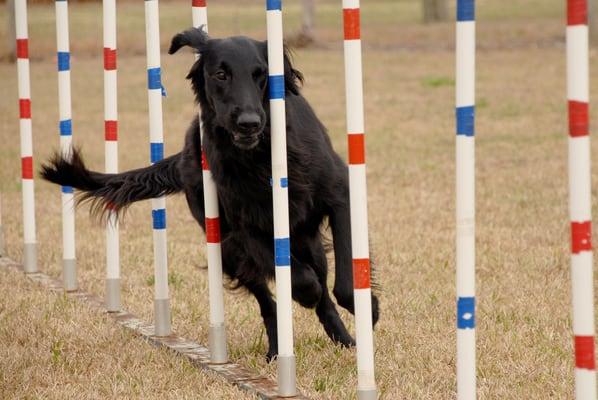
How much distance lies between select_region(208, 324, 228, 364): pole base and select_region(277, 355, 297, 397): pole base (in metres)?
0.60

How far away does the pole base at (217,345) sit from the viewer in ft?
14.8

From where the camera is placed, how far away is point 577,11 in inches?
97.3

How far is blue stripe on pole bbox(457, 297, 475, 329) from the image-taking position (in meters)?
2.99

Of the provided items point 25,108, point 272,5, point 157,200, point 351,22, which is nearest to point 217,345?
point 157,200

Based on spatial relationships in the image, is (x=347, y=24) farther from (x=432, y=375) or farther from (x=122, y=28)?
(x=122, y=28)

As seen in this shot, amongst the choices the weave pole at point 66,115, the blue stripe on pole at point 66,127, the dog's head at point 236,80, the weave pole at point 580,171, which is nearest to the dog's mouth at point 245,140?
the dog's head at point 236,80

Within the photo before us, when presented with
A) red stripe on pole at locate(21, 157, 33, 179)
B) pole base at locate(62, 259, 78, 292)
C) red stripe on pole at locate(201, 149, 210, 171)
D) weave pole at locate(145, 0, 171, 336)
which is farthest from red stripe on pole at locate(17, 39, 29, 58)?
red stripe on pole at locate(201, 149, 210, 171)

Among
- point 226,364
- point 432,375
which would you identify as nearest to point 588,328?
point 432,375

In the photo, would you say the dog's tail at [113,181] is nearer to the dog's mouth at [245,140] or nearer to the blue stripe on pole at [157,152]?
the blue stripe on pole at [157,152]

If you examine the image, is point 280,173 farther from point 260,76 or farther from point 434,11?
point 434,11

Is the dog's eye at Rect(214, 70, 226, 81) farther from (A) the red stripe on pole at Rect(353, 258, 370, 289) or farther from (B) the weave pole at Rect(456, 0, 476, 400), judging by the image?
(B) the weave pole at Rect(456, 0, 476, 400)

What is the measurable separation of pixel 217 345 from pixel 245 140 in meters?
1.00

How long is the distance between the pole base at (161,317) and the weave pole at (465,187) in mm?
2257

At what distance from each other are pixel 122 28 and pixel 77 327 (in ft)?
77.2
